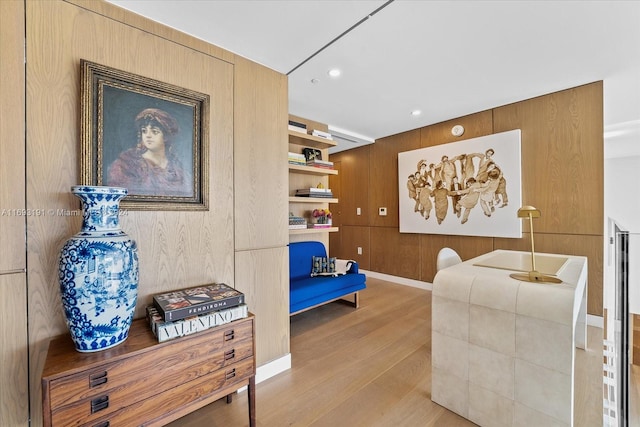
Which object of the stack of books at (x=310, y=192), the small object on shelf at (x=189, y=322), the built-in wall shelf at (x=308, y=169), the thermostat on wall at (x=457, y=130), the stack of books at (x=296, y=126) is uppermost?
the thermostat on wall at (x=457, y=130)

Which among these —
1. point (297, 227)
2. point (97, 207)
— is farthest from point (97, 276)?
point (297, 227)

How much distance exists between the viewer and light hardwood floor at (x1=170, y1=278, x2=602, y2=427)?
1.59 metres

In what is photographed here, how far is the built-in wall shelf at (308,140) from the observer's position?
298 cm

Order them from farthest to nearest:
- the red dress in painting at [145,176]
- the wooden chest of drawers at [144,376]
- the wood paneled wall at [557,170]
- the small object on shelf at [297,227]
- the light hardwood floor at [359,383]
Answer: the small object on shelf at [297,227] → the wood paneled wall at [557,170] → the light hardwood floor at [359,383] → the red dress in painting at [145,176] → the wooden chest of drawers at [144,376]

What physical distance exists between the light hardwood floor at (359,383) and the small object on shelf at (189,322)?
0.71 metres

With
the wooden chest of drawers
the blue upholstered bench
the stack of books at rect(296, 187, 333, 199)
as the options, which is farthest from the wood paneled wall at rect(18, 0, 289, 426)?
the stack of books at rect(296, 187, 333, 199)

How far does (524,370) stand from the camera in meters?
1.34

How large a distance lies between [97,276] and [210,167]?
35.7 inches

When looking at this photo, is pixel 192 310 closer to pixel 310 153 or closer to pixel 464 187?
pixel 310 153

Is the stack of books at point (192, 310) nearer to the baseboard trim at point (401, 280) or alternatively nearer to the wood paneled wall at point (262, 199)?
the wood paneled wall at point (262, 199)

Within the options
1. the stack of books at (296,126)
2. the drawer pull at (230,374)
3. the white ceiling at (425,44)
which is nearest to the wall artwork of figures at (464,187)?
the white ceiling at (425,44)

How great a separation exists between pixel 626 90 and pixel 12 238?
5.41 meters

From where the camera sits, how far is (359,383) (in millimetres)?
1909

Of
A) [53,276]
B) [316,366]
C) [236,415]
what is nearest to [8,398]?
[53,276]
